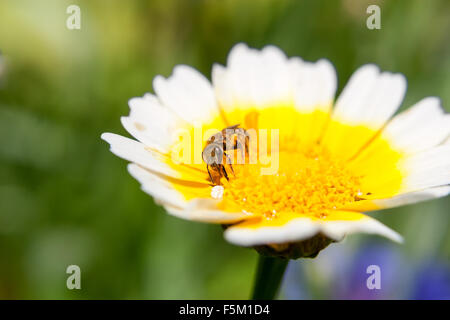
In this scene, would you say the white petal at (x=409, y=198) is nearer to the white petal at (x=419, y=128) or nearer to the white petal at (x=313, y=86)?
the white petal at (x=419, y=128)

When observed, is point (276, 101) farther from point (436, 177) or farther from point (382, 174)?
point (436, 177)

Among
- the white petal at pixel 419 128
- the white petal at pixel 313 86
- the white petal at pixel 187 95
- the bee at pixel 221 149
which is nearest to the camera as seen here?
the bee at pixel 221 149

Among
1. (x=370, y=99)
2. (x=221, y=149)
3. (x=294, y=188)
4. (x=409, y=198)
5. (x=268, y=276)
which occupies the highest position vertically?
(x=370, y=99)

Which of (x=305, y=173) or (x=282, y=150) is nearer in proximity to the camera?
(x=305, y=173)

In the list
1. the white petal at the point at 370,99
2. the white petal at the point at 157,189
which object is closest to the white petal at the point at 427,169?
the white petal at the point at 370,99

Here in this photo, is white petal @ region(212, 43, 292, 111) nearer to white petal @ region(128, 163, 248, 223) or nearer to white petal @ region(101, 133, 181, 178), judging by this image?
white petal @ region(101, 133, 181, 178)

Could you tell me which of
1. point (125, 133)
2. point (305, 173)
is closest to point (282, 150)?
point (305, 173)

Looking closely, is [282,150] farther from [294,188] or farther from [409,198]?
[409,198]

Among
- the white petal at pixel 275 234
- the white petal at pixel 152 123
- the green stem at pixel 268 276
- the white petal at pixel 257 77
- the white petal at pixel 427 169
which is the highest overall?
the white petal at pixel 257 77
